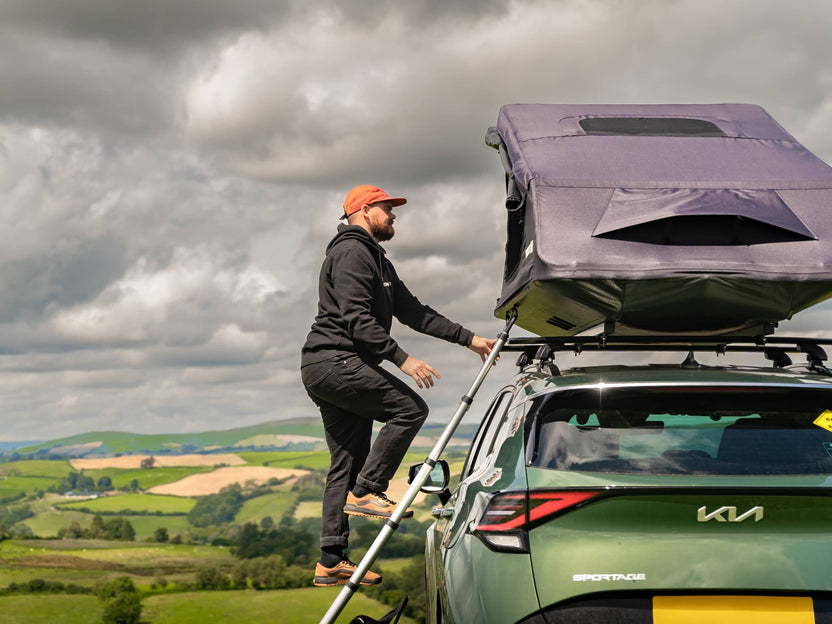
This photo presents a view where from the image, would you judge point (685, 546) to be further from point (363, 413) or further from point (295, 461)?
point (295, 461)

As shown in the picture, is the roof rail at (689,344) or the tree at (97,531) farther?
the tree at (97,531)

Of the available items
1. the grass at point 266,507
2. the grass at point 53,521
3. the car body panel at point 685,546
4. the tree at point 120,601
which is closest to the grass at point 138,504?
the grass at point 53,521

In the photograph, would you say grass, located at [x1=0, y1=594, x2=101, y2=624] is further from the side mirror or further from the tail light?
the tail light

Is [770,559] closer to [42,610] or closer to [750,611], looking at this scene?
[750,611]

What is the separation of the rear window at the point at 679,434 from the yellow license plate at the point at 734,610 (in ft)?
1.66

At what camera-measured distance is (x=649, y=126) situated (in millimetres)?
6957

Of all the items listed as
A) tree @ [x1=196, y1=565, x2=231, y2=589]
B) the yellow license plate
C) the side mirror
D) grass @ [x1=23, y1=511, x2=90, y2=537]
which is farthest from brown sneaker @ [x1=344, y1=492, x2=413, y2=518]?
grass @ [x1=23, y1=511, x2=90, y2=537]

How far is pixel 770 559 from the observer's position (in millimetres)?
3426

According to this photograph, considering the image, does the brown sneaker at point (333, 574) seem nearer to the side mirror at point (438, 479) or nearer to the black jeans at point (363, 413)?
the black jeans at point (363, 413)

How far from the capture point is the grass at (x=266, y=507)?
441 ft

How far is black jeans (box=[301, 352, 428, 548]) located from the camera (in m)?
6.36

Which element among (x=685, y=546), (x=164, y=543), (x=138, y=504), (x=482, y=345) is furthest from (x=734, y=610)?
(x=138, y=504)

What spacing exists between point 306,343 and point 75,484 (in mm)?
190454

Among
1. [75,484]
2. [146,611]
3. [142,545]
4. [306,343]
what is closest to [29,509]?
[75,484]
